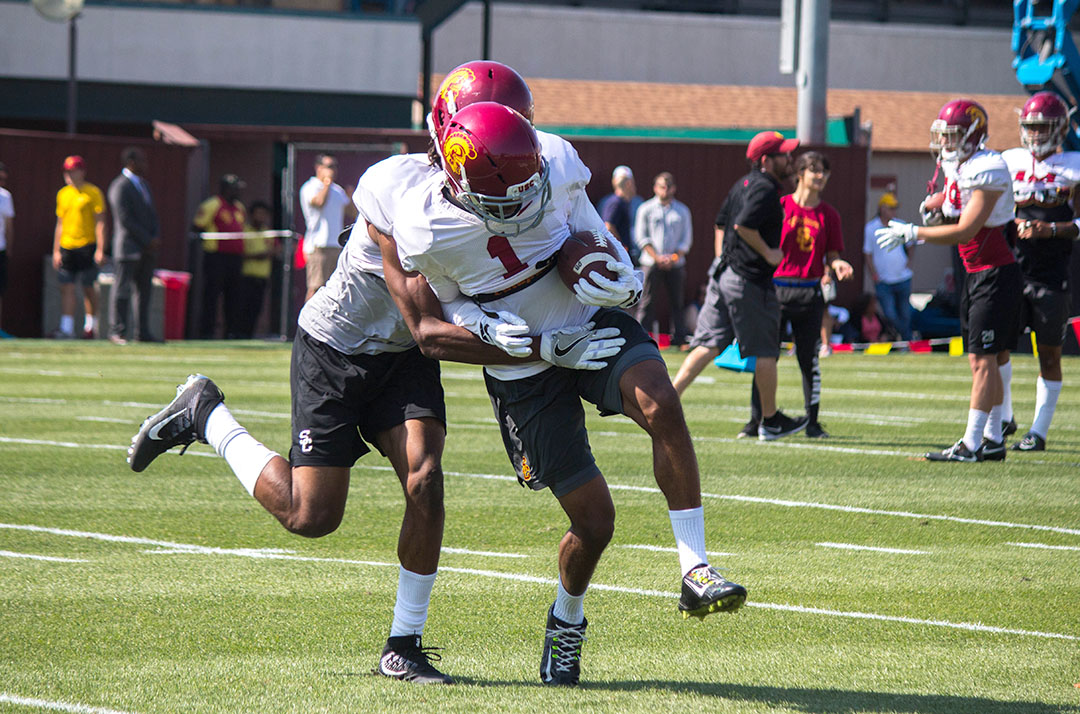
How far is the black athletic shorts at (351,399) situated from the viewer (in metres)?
4.77

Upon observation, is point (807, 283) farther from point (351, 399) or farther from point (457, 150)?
point (457, 150)

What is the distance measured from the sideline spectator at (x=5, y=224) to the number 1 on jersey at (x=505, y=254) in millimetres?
15243

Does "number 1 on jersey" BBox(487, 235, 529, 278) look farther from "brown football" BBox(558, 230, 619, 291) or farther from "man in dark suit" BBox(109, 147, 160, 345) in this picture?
"man in dark suit" BBox(109, 147, 160, 345)

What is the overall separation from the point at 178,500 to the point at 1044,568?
4532 millimetres

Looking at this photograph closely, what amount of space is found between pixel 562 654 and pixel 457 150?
166 cm

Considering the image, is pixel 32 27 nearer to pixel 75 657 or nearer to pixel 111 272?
pixel 111 272

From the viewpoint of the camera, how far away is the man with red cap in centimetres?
991

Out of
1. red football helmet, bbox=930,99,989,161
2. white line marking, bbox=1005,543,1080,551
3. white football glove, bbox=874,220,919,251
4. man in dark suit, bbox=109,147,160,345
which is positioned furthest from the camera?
man in dark suit, bbox=109,147,160,345

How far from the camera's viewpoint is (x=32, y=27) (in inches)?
1051

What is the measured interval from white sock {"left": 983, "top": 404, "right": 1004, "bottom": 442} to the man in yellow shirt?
39.9ft

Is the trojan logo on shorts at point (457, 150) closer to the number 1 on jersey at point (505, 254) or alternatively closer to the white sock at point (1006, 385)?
the number 1 on jersey at point (505, 254)

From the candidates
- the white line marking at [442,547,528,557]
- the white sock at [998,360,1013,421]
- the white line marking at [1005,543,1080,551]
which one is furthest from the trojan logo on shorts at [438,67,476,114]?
the white sock at [998,360,1013,421]

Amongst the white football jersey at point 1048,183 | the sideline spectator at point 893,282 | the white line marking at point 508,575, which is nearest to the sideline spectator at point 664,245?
the sideline spectator at point 893,282

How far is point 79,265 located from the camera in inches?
714
